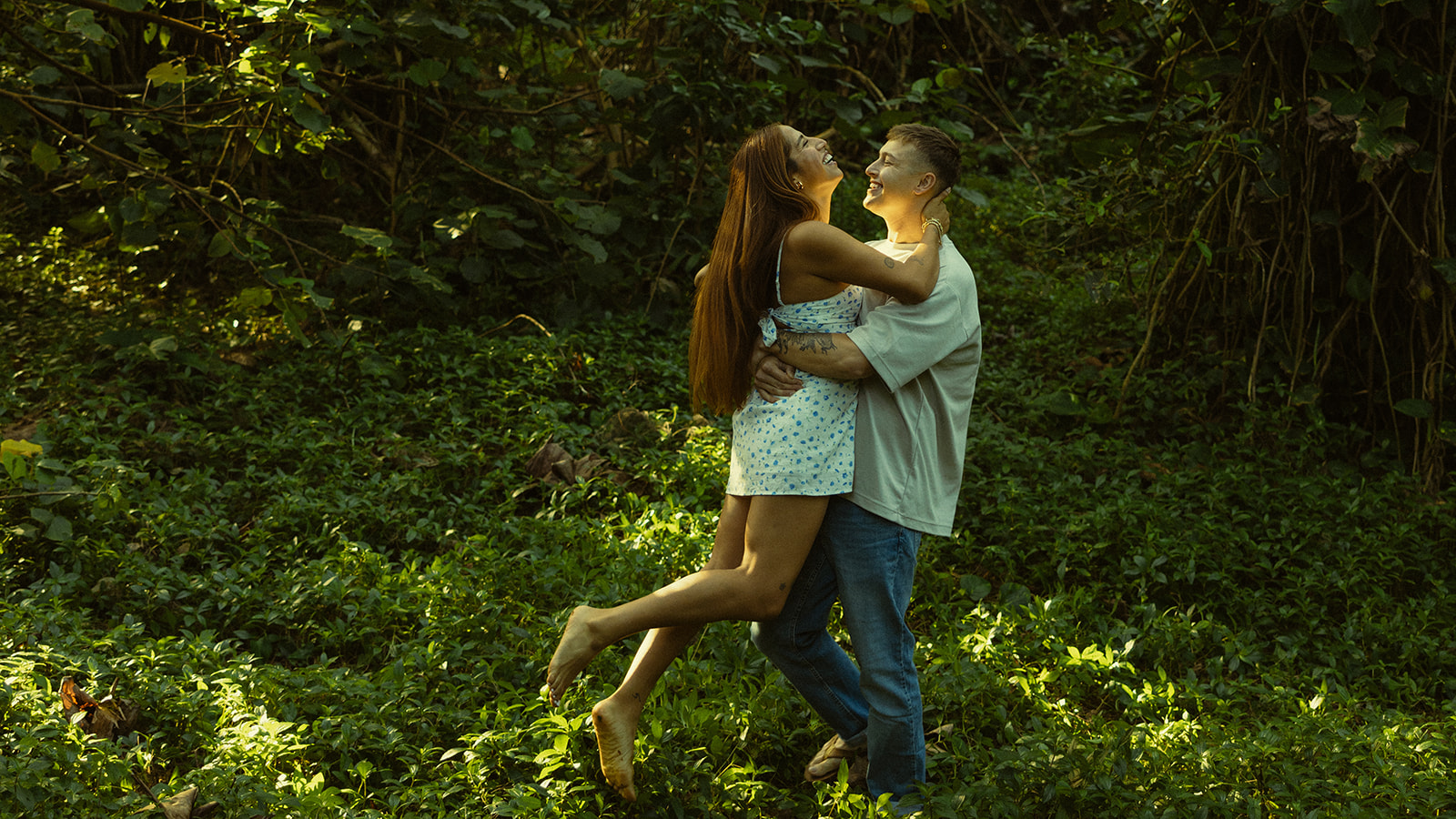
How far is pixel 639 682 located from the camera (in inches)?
105

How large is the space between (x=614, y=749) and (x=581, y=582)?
46.1 inches

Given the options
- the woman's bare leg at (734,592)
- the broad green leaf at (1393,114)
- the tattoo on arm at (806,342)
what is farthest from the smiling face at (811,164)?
the broad green leaf at (1393,114)

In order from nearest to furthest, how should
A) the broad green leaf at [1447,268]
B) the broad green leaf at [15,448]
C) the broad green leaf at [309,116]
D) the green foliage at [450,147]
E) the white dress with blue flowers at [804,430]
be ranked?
the white dress with blue flowers at [804,430] < the broad green leaf at [15,448] < the broad green leaf at [309,116] < the broad green leaf at [1447,268] < the green foliage at [450,147]

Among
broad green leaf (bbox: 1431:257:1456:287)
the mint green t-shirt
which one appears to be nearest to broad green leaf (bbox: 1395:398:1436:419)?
broad green leaf (bbox: 1431:257:1456:287)

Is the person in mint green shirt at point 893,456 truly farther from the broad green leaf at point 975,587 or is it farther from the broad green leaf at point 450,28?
the broad green leaf at point 450,28

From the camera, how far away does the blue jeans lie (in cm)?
251

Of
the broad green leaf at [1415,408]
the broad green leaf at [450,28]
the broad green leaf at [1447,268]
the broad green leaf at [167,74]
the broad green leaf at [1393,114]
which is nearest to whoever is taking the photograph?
the broad green leaf at [167,74]

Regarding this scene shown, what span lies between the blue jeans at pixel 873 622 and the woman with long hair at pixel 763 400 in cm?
10

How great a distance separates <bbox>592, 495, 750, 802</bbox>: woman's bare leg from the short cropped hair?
3.12 feet

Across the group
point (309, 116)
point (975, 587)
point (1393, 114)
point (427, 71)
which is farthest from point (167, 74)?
point (1393, 114)

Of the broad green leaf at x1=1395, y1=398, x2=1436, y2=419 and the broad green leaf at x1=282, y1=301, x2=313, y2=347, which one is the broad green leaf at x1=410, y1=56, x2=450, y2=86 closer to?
the broad green leaf at x1=282, y1=301, x2=313, y2=347

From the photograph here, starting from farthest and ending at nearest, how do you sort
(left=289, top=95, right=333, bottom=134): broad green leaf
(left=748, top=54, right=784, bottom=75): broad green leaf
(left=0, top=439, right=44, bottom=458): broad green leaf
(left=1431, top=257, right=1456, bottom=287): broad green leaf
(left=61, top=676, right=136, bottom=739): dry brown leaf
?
(left=748, top=54, right=784, bottom=75): broad green leaf → (left=1431, top=257, right=1456, bottom=287): broad green leaf → (left=289, top=95, right=333, bottom=134): broad green leaf → (left=0, top=439, right=44, bottom=458): broad green leaf → (left=61, top=676, right=136, bottom=739): dry brown leaf

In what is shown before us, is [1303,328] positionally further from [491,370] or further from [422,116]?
[422,116]

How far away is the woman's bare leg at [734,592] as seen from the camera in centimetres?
250
